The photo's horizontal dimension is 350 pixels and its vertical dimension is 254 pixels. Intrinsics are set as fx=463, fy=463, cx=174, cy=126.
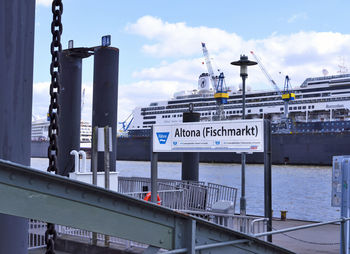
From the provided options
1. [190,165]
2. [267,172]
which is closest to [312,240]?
[267,172]

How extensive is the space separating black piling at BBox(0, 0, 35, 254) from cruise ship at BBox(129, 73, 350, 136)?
9162cm

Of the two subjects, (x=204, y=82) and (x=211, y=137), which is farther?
(x=204, y=82)

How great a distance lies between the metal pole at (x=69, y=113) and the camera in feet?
42.5

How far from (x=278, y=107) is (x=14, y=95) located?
103 metres

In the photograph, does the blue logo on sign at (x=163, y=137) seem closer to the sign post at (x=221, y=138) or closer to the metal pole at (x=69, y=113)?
the sign post at (x=221, y=138)

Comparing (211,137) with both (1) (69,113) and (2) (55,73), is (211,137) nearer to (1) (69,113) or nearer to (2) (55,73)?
(1) (69,113)

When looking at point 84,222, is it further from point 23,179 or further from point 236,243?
point 236,243

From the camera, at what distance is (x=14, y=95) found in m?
3.54

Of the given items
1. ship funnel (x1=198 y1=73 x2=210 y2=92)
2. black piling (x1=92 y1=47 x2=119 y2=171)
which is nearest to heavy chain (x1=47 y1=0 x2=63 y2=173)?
black piling (x1=92 y1=47 x2=119 y2=171)

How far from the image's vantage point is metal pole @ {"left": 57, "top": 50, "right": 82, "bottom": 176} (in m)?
12.9

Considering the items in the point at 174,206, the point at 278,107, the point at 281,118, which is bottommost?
the point at 174,206

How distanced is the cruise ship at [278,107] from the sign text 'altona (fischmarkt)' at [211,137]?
278 feet

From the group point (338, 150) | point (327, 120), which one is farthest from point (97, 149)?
point (327, 120)

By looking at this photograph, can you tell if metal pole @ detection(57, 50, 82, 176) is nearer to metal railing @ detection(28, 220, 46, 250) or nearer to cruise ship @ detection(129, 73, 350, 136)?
metal railing @ detection(28, 220, 46, 250)
